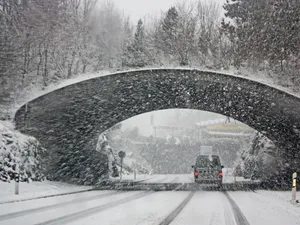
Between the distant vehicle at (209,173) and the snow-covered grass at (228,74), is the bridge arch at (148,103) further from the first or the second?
the distant vehicle at (209,173)

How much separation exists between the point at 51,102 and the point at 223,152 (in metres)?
48.2

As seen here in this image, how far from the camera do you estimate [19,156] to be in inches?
802

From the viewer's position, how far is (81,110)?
27.6 metres

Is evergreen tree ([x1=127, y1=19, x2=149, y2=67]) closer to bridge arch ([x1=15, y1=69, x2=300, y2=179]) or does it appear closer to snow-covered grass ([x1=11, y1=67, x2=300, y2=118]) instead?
bridge arch ([x1=15, y1=69, x2=300, y2=179])

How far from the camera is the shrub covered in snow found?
19.0m

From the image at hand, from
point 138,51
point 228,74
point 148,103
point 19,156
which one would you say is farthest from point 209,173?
point 19,156

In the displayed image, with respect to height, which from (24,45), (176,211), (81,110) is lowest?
(176,211)

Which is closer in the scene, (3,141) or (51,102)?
(3,141)

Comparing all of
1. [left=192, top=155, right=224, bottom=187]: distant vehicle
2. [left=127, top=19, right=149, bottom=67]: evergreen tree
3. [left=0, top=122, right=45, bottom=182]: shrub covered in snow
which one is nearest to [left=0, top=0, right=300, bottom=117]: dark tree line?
[left=127, top=19, right=149, bottom=67]: evergreen tree

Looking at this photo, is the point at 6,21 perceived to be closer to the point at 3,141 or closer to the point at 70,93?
the point at 70,93

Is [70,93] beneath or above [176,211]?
above

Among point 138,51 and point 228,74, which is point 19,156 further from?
point 228,74

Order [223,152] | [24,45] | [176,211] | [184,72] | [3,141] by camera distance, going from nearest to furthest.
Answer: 1. [176,211]
2. [3,141]
3. [184,72]
4. [24,45]
5. [223,152]

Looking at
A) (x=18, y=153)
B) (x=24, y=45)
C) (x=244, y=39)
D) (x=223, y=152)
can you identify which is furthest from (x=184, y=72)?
(x=223, y=152)
